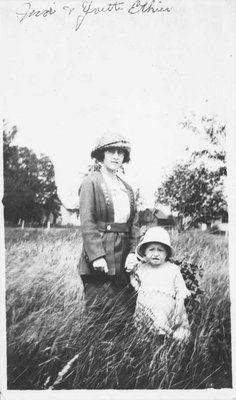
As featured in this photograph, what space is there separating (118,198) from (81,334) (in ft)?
2.54

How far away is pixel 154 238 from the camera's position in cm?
260

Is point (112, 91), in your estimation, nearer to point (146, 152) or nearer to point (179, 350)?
point (146, 152)

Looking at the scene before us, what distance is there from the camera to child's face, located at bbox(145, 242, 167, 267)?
8.52 feet

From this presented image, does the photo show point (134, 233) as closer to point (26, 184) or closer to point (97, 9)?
point (26, 184)

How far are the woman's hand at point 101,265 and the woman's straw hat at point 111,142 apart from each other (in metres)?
0.59

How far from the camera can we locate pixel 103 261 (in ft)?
8.30

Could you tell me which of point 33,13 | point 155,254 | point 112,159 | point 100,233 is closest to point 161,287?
point 155,254

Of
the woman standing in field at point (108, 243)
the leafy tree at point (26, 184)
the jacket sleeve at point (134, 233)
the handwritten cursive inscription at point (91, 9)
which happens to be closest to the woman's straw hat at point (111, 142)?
the woman standing in field at point (108, 243)

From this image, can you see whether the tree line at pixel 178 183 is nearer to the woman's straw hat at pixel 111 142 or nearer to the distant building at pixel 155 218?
the distant building at pixel 155 218

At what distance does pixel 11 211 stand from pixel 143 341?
1.03 m

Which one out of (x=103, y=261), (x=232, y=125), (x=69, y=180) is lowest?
(x=103, y=261)

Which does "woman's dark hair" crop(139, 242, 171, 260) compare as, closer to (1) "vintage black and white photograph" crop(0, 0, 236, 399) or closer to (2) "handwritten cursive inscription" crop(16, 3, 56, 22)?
(1) "vintage black and white photograph" crop(0, 0, 236, 399)

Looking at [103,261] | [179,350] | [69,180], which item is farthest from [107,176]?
[179,350]

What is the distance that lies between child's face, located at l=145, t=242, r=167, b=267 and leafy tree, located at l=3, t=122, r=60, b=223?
0.55 m
